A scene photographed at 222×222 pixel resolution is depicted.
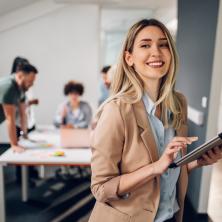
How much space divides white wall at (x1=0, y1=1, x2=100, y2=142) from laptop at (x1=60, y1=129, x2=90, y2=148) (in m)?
2.08

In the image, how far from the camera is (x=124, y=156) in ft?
2.75

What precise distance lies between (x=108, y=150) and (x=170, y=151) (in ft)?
0.58

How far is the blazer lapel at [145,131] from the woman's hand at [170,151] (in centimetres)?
5

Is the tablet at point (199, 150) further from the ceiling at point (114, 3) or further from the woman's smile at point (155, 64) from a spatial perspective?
the ceiling at point (114, 3)

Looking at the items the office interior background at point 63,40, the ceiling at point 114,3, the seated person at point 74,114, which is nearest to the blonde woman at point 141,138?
the office interior background at point 63,40

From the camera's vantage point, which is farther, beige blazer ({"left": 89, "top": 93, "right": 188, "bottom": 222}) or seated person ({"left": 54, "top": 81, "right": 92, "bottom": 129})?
seated person ({"left": 54, "top": 81, "right": 92, "bottom": 129})

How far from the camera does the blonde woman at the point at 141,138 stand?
82cm

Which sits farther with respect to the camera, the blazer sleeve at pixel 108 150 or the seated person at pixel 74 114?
the seated person at pixel 74 114

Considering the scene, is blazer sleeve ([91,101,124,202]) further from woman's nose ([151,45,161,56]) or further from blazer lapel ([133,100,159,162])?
woman's nose ([151,45,161,56])

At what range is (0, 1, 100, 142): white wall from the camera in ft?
13.8

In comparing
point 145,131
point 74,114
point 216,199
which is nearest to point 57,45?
point 74,114

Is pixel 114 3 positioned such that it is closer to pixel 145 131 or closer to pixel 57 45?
pixel 57 45

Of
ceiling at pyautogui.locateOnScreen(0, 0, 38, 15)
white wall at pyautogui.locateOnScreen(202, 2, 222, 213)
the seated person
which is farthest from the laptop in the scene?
ceiling at pyautogui.locateOnScreen(0, 0, 38, 15)

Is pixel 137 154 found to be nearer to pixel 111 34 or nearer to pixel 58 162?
pixel 58 162
